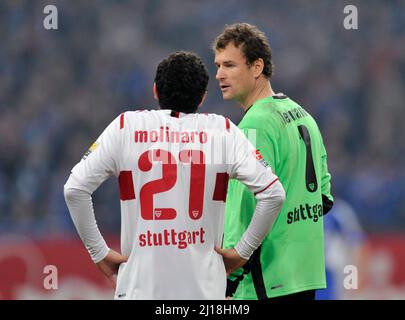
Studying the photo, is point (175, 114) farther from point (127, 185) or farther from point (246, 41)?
point (246, 41)

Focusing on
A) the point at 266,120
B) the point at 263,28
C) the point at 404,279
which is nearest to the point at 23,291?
the point at 404,279

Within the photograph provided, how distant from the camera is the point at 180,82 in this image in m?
3.55

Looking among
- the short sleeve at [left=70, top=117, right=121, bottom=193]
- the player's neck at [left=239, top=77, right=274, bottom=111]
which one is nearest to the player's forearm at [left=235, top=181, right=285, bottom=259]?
the short sleeve at [left=70, top=117, right=121, bottom=193]

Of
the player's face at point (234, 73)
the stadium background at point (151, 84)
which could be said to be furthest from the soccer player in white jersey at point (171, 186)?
the stadium background at point (151, 84)

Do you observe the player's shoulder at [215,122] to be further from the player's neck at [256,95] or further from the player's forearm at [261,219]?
the player's neck at [256,95]

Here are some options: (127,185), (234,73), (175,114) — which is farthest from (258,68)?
(127,185)

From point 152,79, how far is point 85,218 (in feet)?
23.1

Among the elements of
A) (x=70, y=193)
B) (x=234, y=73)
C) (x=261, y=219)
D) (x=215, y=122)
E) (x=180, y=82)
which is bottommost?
(x=261, y=219)

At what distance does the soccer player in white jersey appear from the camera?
348 cm

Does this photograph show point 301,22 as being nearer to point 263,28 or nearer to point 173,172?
point 263,28

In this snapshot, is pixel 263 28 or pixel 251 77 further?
pixel 263 28

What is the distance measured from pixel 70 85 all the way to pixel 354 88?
3.27 metres

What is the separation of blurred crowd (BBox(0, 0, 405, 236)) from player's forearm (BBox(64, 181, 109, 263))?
5719 millimetres

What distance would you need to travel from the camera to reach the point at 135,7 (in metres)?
11.1
